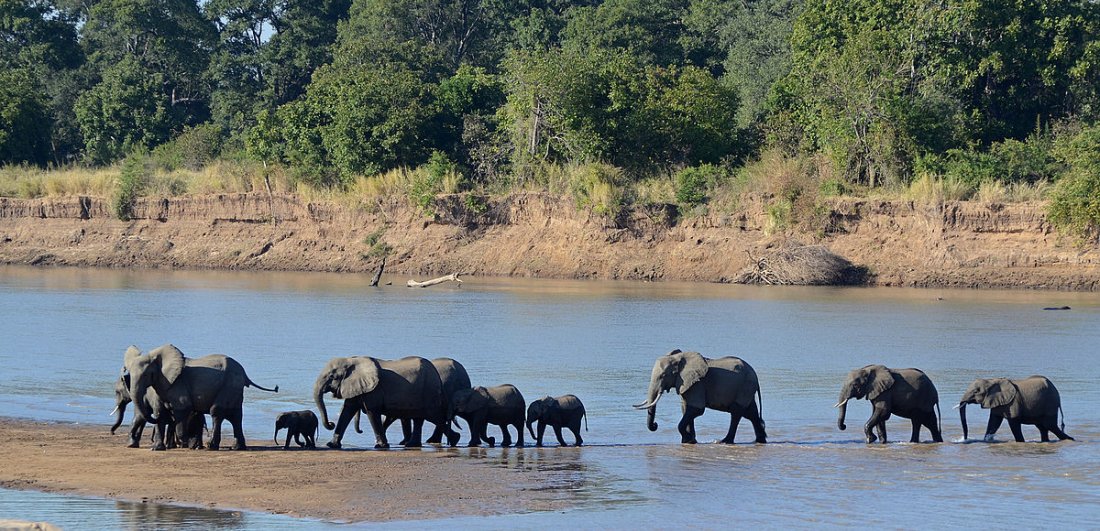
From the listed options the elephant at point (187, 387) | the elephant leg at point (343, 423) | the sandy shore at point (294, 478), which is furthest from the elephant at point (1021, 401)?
the elephant at point (187, 387)

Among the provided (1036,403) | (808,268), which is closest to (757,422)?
(1036,403)

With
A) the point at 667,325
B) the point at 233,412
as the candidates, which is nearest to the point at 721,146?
the point at 667,325

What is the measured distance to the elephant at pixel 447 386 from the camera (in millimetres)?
15875

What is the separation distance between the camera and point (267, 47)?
6103cm

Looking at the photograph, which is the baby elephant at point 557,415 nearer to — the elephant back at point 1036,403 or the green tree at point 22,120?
the elephant back at point 1036,403

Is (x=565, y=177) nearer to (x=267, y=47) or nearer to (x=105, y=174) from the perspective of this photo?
(x=105, y=174)

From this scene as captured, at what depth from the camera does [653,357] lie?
76.2ft

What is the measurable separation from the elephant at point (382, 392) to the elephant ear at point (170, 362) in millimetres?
1420

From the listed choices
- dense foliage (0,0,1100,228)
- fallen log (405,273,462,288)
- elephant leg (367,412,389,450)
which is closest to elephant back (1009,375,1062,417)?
elephant leg (367,412,389,450)

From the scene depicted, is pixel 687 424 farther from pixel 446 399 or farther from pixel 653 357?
pixel 653 357

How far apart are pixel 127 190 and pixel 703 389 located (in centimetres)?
3471

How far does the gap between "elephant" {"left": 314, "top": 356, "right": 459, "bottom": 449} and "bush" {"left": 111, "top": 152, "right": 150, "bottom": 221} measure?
33488 mm

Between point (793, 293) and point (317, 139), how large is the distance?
702 inches

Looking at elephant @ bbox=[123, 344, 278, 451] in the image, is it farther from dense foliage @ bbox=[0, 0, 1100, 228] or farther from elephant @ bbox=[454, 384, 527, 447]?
dense foliage @ bbox=[0, 0, 1100, 228]
